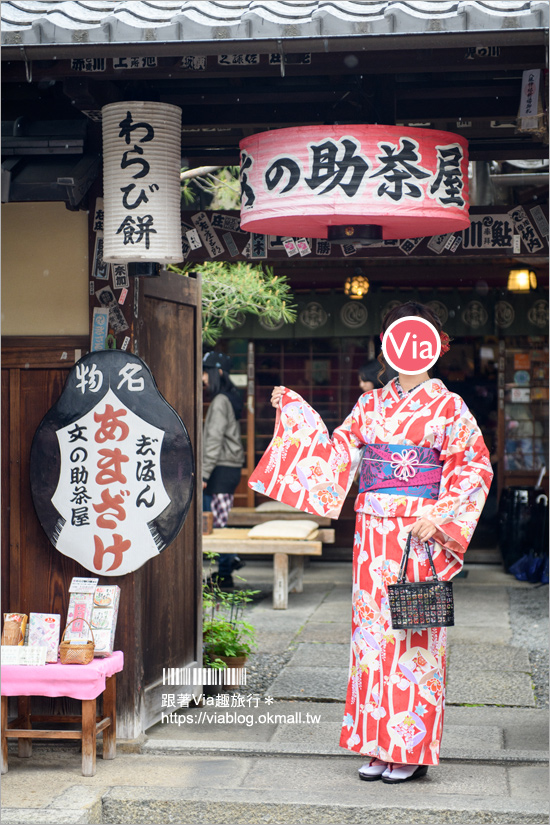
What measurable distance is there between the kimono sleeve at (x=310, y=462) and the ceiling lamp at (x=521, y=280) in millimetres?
7165

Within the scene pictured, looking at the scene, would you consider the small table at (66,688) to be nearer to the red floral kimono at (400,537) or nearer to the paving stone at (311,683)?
the red floral kimono at (400,537)

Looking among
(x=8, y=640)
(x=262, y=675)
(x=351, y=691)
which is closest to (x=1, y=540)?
(x=8, y=640)

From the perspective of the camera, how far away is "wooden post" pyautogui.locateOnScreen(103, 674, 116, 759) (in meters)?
5.52

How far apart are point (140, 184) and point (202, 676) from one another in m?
3.35

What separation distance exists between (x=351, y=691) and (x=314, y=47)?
324cm

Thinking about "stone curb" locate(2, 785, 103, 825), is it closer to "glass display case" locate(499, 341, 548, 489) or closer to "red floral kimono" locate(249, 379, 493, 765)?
"red floral kimono" locate(249, 379, 493, 765)

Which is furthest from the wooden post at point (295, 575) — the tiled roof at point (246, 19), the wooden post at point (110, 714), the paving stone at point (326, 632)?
the tiled roof at point (246, 19)

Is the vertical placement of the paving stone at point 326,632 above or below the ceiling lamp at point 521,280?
below

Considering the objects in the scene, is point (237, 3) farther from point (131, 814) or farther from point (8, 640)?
point (131, 814)

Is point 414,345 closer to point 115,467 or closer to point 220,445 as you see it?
point 115,467

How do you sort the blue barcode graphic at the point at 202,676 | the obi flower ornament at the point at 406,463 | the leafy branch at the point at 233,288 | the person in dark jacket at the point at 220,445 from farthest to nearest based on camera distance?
the person in dark jacket at the point at 220,445
the leafy branch at the point at 233,288
the blue barcode graphic at the point at 202,676
the obi flower ornament at the point at 406,463

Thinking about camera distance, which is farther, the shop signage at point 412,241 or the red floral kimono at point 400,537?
the shop signage at point 412,241

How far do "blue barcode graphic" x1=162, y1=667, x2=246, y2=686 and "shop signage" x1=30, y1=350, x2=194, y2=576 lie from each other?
1038 mm

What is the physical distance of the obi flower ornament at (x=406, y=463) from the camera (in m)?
5.14
